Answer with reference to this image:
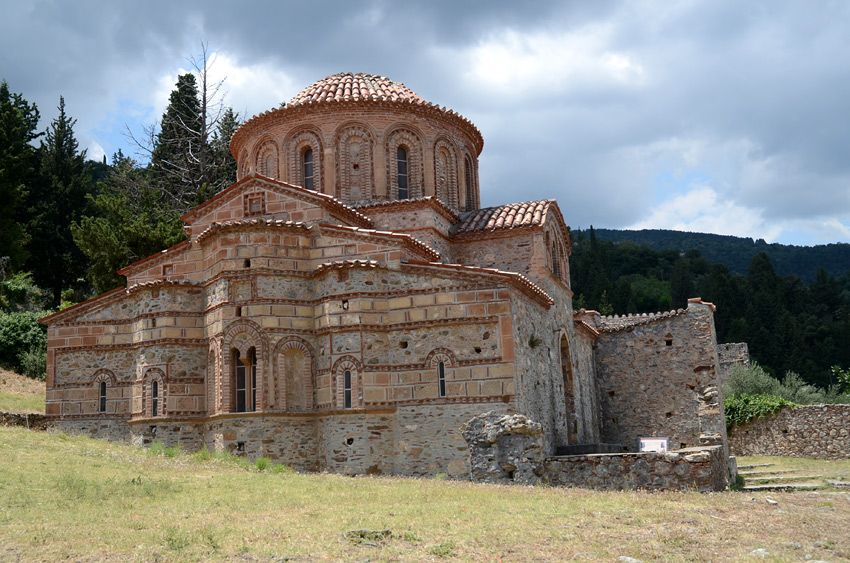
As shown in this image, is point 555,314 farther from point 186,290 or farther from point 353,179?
point 186,290

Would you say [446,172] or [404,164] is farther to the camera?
[446,172]

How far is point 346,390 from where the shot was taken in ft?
52.3

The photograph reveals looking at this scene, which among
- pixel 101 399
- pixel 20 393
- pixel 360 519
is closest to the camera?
pixel 360 519

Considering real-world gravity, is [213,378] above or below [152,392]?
above

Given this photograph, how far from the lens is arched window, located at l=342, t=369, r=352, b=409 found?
15859 millimetres

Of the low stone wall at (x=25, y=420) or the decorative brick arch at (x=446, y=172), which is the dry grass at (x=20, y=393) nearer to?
the low stone wall at (x=25, y=420)

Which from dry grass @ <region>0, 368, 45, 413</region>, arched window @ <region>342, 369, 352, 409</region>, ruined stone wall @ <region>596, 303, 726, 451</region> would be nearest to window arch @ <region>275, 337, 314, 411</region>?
arched window @ <region>342, 369, 352, 409</region>

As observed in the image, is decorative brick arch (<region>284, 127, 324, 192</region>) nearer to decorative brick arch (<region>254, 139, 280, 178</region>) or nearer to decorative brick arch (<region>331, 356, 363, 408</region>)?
decorative brick arch (<region>254, 139, 280, 178</region>)

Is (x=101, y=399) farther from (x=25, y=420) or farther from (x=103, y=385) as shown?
(x=25, y=420)

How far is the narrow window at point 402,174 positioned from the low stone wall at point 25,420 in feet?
32.9

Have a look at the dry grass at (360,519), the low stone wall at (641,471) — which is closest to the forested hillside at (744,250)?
the low stone wall at (641,471)

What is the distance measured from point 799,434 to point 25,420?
20951mm

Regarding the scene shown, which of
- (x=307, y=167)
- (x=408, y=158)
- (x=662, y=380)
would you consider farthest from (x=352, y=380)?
(x=662, y=380)

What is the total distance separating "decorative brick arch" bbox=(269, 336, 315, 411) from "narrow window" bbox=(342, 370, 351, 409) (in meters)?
0.72
